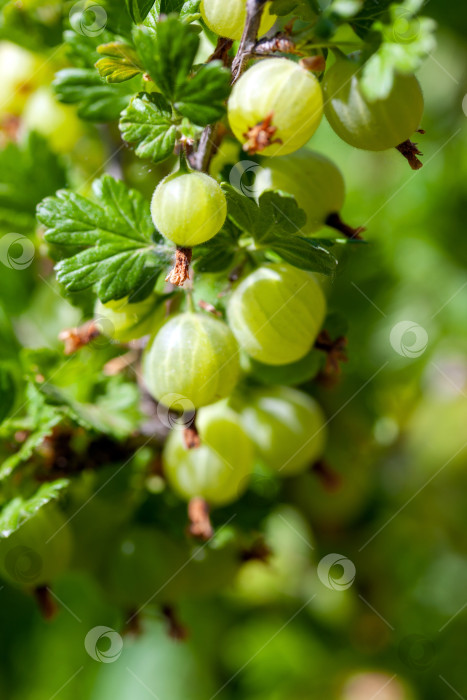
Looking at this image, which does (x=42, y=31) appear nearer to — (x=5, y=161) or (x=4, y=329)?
(x=5, y=161)

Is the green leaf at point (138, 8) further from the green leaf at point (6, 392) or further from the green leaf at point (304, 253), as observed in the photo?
the green leaf at point (6, 392)

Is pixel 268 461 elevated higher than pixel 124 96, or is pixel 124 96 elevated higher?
pixel 124 96

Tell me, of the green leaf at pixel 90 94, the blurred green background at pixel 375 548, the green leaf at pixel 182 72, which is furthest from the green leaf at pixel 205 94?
the blurred green background at pixel 375 548

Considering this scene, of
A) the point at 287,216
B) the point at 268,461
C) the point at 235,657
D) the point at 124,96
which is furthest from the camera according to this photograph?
the point at 235,657

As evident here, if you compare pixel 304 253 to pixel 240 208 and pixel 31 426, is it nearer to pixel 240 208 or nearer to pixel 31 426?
pixel 240 208

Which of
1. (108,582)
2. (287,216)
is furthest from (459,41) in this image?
(108,582)
